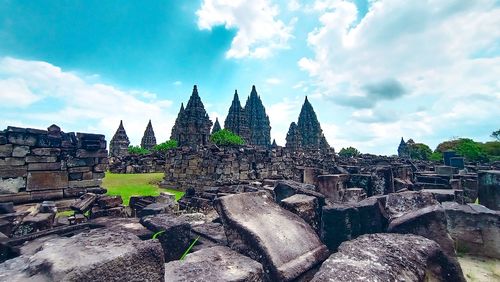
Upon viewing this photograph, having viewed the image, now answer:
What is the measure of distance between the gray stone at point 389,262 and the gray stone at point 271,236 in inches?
12.7

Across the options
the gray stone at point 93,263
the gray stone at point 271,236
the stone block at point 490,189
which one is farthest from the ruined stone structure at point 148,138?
the gray stone at point 93,263

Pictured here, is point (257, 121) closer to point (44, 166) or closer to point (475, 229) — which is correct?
point (44, 166)

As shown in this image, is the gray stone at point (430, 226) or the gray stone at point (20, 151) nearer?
the gray stone at point (430, 226)

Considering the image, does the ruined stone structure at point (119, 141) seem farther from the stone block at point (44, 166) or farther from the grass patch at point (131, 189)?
the stone block at point (44, 166)

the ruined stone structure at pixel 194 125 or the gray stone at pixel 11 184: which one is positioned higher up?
the ruined stone structure at pixel 194 125

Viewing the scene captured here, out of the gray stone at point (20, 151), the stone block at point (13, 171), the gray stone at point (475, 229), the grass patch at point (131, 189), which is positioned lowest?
the grass patch at point (131, 189)

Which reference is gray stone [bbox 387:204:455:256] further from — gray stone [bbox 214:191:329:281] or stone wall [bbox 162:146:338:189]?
stone wall [bbox 162:146:338:189]

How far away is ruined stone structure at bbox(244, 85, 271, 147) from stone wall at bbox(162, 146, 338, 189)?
33.0 m

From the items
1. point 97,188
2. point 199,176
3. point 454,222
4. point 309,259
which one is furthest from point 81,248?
point 199,176

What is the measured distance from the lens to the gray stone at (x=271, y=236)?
2.26m

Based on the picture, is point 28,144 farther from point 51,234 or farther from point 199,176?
point 199,176

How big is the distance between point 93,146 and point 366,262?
710 cm

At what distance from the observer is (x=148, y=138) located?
46.8 meters

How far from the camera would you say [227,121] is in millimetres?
43594
